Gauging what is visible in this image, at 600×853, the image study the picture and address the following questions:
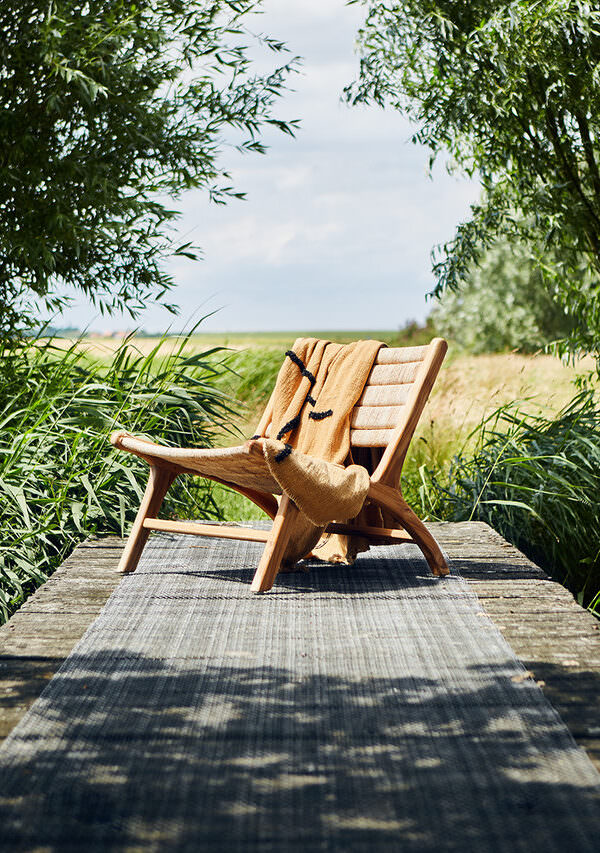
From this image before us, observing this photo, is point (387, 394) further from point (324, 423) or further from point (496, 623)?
point (496, 623)

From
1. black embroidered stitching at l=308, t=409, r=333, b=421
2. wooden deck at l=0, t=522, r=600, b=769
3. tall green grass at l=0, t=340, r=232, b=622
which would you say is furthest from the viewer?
tall green grass at l=0, t=340, r=232, b=622

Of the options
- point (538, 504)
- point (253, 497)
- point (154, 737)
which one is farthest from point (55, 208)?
point (154, 737)

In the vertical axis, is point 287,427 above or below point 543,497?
above

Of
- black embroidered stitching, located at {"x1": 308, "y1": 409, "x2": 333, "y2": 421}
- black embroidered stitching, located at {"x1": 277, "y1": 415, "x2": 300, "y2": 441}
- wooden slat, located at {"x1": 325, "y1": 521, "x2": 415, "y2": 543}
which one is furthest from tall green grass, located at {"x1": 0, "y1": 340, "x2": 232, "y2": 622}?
wooden slat, located at {"x1": 325, "y1": 521, "x2": 415, "y2": 543}

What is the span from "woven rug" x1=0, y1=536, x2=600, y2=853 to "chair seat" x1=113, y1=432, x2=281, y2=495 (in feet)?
1.68

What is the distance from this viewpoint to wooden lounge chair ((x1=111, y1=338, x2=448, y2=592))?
3.19 meters

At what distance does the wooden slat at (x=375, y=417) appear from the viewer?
12.2 ft

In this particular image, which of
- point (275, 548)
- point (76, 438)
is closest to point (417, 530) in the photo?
point (275, 548)

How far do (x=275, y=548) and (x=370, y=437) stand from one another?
818mm

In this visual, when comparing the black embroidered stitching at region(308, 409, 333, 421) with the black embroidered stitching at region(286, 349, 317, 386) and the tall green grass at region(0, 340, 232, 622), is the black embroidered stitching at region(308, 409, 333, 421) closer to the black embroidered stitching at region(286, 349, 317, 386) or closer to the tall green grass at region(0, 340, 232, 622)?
the black embroidered stitching at region(286, 349, 317, 386)

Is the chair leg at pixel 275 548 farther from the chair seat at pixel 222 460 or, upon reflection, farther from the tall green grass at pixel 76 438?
the tall green grass at pixel 76 438

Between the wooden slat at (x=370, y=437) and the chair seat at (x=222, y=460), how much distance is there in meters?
0.52

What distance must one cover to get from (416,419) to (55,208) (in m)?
2.62

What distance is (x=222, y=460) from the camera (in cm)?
319
